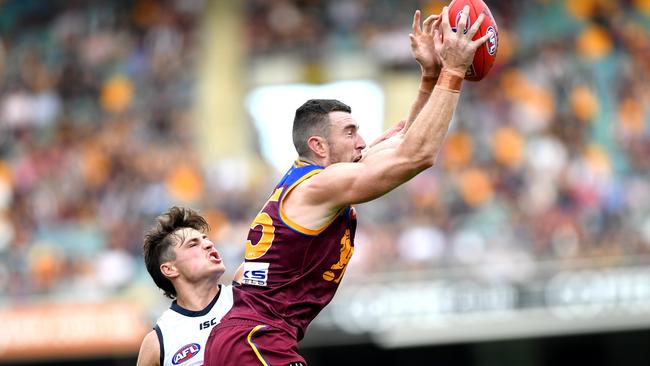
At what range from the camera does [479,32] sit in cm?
540

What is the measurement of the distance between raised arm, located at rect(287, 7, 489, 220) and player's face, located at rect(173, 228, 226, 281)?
1069mm

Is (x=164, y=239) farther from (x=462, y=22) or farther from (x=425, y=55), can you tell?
(x=462, y=22)

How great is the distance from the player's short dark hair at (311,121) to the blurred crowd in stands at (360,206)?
23.6 ft

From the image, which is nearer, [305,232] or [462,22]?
[462,22]

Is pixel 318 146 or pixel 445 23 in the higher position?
pixel 445 23

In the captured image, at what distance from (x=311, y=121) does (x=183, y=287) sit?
1325mm

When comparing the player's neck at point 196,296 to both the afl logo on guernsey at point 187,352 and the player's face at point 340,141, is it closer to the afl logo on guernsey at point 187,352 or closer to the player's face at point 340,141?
the afl logo on guernsey at point 187,352

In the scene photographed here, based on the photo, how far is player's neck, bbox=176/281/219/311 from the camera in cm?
634

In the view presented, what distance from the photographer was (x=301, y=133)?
5598 millimetres

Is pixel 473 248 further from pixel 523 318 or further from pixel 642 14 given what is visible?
pixel 642 14

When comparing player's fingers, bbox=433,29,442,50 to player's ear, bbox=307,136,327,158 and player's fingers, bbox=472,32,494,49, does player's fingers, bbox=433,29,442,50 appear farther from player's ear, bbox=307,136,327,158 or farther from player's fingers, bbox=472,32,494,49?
player's ear, bbox=307,136,327,158

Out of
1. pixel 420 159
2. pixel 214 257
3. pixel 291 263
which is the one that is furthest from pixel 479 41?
pixel 214 257

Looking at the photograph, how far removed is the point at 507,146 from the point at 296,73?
4873 mm

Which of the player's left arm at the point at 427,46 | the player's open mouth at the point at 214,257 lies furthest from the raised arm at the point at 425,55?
the player's open mouth at the point at 214,257
